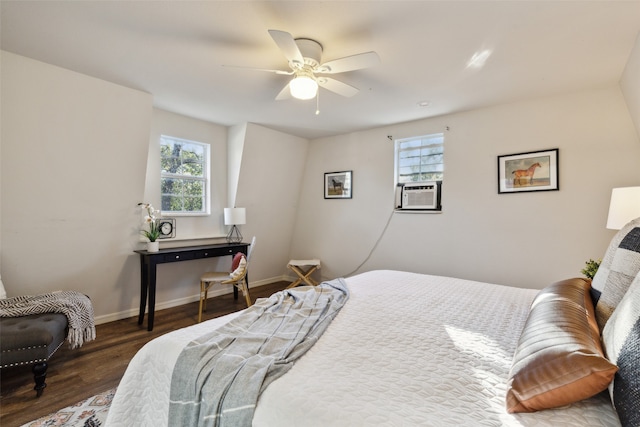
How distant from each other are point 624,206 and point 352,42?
225cm

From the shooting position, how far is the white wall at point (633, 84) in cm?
214

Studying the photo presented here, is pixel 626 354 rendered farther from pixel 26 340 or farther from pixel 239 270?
pixel 239 270

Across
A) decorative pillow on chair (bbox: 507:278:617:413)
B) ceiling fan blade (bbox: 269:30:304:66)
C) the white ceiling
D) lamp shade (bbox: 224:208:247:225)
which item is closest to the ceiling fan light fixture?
ceiling fan blade (bbox: 269:30:304:66)

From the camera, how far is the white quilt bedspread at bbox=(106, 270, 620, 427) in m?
0.86

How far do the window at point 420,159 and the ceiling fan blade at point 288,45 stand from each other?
2406 mm

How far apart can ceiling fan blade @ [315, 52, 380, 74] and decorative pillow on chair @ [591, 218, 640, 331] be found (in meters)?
1.56

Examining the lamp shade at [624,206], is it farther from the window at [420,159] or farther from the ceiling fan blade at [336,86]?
the ceiling fan blade at [336,86]

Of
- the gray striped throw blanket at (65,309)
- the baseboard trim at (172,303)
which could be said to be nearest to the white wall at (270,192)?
the baseboard trim at (172,303)

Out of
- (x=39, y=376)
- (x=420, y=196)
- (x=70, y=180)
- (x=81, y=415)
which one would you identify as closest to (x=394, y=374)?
(x=81, y=415)

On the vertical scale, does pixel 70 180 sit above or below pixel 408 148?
below

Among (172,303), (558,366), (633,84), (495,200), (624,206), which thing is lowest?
(172,303)

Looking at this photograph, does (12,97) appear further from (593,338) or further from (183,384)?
(593,338)

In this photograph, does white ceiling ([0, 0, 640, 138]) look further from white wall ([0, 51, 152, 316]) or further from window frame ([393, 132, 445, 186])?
window frame ([393, 132, 445, 186])

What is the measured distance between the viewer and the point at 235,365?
3.65ft
